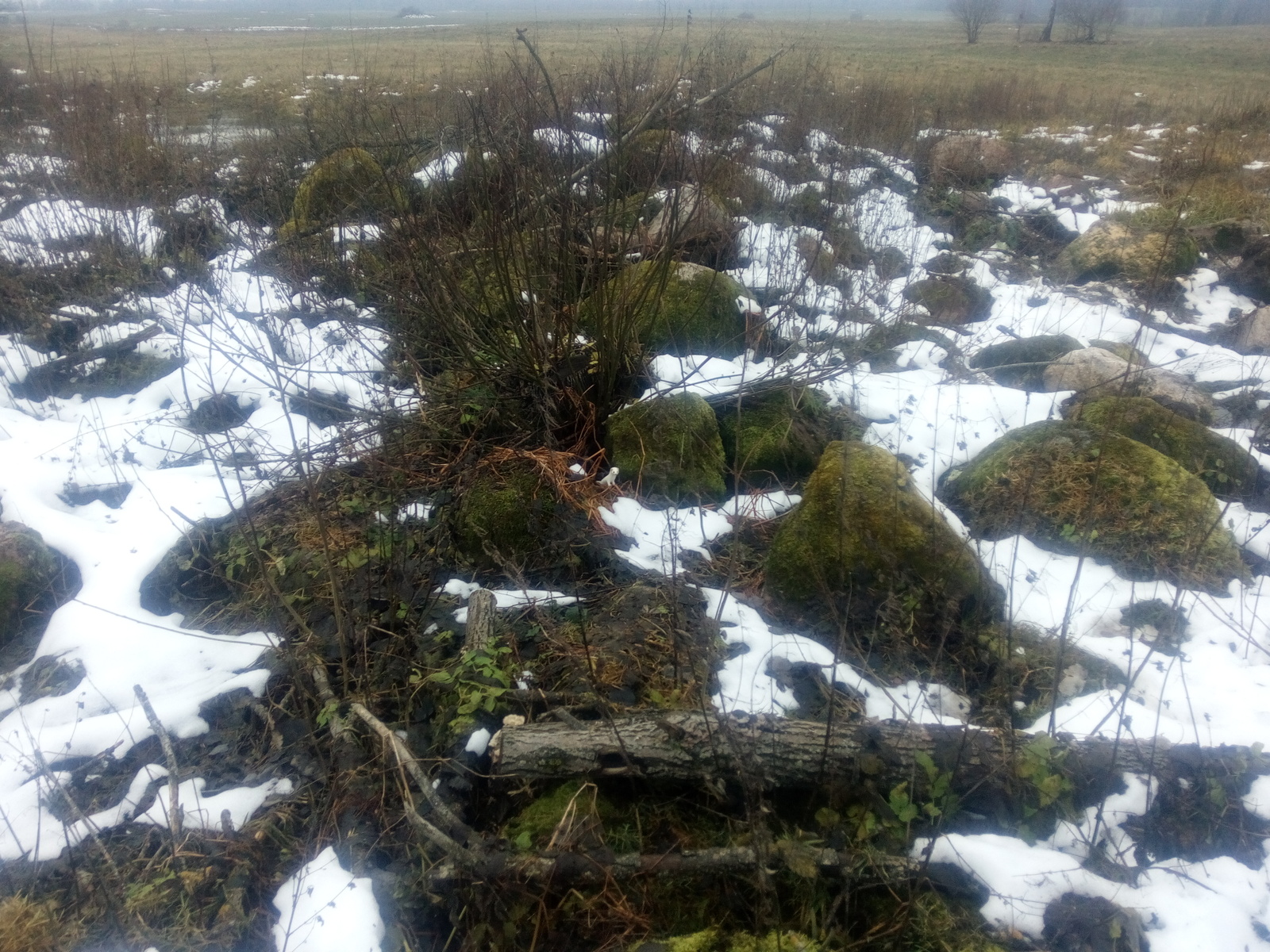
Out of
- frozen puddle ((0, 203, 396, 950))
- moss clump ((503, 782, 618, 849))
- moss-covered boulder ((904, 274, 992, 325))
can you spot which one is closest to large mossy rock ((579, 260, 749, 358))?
frozen puddle ((0, 203, 396, 950))

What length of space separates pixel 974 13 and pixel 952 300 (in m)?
32.6

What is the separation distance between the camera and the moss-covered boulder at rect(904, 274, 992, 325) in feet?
19.6

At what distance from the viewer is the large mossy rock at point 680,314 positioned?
3.64 metres

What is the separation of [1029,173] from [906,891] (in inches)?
401

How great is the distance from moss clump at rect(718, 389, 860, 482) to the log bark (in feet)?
5.77

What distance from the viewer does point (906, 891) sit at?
1.91m

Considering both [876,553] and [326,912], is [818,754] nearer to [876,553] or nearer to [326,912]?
[876,553]

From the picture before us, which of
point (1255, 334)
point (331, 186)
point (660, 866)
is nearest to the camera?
point (660, 866)

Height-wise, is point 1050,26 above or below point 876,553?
above

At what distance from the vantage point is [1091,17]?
30531 millimetres

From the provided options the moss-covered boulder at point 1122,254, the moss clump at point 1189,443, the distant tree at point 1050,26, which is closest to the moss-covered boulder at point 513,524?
the moss clump at point 1189,443

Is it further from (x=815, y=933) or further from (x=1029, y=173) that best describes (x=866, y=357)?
(x=1029, y=173)

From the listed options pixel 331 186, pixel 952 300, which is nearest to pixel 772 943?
pixel 952 300

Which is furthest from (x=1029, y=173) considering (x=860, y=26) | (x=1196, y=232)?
(x=860, y=26)
